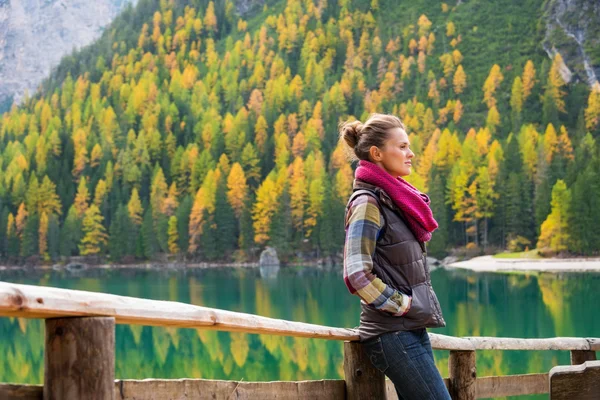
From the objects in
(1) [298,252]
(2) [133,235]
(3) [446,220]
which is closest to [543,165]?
(3) [446,220]

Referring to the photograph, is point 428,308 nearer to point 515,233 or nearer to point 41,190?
point 515,233

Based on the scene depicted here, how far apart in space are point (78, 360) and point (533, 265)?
235 ft

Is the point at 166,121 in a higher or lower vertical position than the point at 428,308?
higher

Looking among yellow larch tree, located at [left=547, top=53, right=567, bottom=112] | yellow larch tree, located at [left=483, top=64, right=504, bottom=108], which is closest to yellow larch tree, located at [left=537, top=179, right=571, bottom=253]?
yellow larch tree, located at [left=547, top=53, right=567, bottom=112]

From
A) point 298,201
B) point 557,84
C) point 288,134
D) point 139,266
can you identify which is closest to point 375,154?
point 298,201

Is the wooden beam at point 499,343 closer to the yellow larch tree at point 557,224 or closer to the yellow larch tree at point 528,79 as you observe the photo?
the yellow larch tree at point 557,224

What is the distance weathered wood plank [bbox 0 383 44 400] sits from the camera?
265 centimetres

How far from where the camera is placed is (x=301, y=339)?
29953 millimetres

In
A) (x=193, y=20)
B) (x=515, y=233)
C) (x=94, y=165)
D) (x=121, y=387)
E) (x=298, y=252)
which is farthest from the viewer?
(x=193, y=20)

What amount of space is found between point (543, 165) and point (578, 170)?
4.53 metres

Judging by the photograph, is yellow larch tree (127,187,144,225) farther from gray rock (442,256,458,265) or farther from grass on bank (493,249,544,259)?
grass on bank (493,249,544,259)

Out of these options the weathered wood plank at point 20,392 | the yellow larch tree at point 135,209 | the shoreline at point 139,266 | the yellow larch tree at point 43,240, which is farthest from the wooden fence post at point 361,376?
the yellow larch tree at point 43,240

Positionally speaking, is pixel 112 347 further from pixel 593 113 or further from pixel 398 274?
pixel 593 113

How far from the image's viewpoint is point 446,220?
85.5 metres
